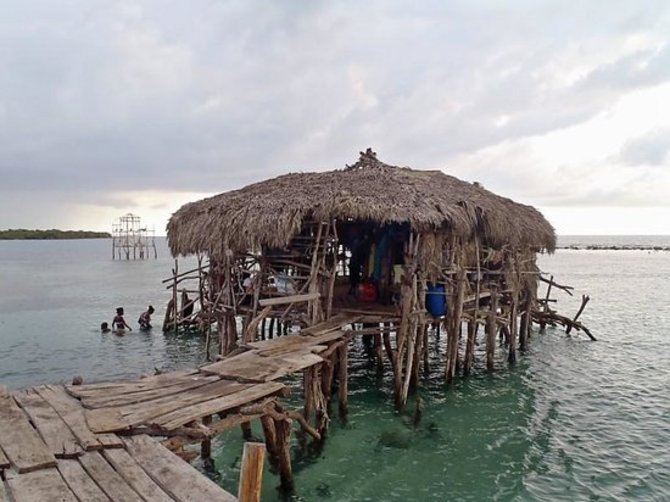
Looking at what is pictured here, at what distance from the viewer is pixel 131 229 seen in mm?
87062

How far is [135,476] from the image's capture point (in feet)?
17.1

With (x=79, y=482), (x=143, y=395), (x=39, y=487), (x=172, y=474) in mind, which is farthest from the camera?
(x=143, y=395)

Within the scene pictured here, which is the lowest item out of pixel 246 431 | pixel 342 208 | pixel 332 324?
pixel 246 431

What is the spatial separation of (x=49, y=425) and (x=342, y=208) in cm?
786

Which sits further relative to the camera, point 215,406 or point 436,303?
point 436,303

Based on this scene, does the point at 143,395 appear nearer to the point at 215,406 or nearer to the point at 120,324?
the point at 215,406

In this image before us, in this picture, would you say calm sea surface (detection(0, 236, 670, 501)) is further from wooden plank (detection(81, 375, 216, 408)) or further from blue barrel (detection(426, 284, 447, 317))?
wooden plank (detection(81, 375, 216, 408))

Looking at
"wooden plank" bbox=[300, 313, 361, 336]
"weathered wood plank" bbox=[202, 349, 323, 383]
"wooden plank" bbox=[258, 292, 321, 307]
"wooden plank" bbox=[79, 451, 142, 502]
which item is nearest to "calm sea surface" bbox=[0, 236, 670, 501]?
"weathered wood plank" bbox=[202, 349, 323, 383]

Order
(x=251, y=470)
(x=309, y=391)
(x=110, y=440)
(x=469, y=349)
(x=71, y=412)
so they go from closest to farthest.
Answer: (x=251, y=470) < (x=110, y=440) < (x=71, y=412) < (x=309, y=391) < (x=469, y=349)

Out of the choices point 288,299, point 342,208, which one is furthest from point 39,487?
point 342,208

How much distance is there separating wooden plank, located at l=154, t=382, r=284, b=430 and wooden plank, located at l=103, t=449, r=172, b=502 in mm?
782

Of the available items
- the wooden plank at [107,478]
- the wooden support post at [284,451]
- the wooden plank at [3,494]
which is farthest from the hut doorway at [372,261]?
the wooden plank at [3,494]

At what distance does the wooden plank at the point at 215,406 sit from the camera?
21.6ft

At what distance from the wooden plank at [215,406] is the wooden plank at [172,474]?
0.42 m
